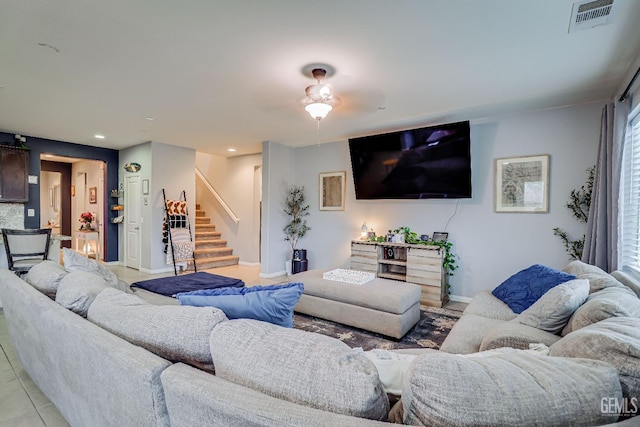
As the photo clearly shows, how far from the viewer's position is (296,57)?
254cm

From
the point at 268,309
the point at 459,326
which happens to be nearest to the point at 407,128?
the point at 459,326

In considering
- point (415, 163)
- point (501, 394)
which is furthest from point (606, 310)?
point (415, 163)

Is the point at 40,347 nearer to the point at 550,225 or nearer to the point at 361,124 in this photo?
the point at 361,124

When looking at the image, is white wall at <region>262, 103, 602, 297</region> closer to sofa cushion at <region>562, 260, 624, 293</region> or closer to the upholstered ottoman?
sofa cushion at <region>562, 260, 624, 293</region>

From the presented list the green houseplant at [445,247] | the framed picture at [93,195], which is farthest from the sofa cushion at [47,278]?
the framed picture at [93,195]

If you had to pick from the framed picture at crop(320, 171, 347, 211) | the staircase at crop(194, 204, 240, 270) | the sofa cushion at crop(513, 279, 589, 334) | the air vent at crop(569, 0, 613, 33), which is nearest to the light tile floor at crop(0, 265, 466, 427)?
the sofa cushion at crop(513, 279, 589, 334)

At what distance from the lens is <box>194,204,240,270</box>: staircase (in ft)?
21.3

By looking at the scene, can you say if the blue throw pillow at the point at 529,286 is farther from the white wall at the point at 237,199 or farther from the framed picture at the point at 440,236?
the white wall at the point at 237,199

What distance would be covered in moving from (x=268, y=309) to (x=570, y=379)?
1069 mm

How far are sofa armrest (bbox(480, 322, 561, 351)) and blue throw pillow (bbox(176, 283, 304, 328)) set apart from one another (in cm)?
115

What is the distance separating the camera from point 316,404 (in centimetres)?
79

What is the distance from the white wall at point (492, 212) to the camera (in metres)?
3.67

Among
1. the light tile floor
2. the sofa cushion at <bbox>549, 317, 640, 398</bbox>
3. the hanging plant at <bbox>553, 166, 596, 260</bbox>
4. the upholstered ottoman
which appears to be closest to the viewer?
the sofa cushion at <bbox>549, 317, 640, 398</bbox>

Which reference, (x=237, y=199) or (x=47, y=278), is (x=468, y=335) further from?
(x=237, y=199)
